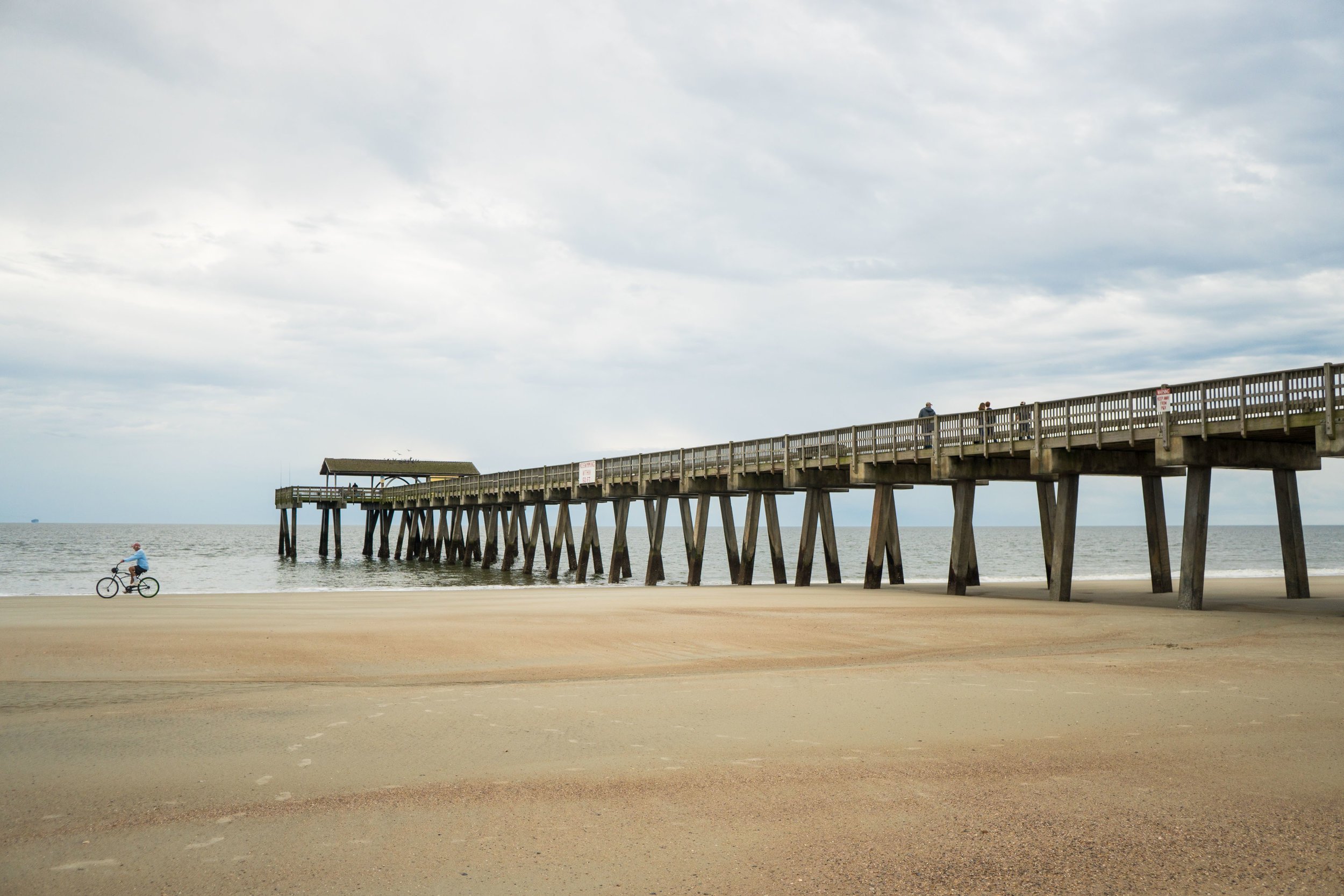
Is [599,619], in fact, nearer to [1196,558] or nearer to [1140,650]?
[1140,650]

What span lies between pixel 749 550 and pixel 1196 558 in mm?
17190

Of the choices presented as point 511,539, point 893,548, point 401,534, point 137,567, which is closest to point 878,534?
point 893,548

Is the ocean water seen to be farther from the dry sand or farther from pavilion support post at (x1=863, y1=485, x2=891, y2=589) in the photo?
the dry sand

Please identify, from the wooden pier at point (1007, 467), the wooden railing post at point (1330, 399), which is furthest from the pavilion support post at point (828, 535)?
the wooden railing post at point (1330, 399)

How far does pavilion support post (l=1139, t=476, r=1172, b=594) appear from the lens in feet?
93.1

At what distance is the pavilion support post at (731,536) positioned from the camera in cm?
3759

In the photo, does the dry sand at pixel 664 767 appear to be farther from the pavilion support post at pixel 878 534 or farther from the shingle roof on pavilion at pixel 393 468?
the shingle roof on pavilion at pixel 393 468

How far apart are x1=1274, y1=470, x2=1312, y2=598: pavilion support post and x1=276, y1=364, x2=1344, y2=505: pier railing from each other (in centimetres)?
562

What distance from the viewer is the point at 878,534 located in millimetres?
29875

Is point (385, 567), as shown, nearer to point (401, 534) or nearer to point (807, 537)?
point (401, 534)

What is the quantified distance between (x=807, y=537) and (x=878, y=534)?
332 cm

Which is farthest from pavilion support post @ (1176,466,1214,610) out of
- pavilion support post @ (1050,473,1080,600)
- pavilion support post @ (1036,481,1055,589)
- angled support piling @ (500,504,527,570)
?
angled support piling @ (500,504,527,570)

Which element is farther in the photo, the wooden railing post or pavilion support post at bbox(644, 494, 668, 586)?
pavilion support post at bbox(644, 494, 668, 586)

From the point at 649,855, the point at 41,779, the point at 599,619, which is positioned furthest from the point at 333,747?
the point at 599,619
